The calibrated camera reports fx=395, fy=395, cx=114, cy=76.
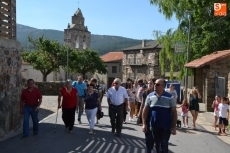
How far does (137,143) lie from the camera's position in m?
9.87

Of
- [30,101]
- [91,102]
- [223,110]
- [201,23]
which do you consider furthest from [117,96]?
[201,23]

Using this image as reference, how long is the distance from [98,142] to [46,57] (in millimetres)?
45475

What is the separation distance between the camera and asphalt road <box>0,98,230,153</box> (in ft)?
28.9

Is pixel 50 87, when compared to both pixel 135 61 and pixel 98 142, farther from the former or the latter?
pixel 98 142

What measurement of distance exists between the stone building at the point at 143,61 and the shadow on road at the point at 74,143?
54.0 m

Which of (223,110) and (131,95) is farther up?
(131,95)

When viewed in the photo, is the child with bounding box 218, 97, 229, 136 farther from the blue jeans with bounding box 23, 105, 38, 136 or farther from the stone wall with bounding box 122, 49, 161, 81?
the stone wall with bounding box 122, 49, 161, 81

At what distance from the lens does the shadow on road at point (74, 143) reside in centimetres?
871

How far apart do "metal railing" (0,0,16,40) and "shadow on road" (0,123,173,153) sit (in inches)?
116

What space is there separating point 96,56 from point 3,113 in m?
59.9

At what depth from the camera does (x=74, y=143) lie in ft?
31.2

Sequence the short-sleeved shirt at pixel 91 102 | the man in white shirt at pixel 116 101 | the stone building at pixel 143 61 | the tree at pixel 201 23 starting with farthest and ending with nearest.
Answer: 1. the stone building at pixel 143 61
2. the tree at pixel 201 23
3. the short-sleeved shirt at pixel 91 102
4. the man in white shirt at pixel 116 101

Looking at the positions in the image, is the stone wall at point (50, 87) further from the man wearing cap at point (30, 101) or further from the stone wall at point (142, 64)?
the man wearing cap at point (30, 101)

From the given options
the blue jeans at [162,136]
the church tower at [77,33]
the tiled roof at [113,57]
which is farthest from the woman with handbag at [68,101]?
the church tower at [77,33]
